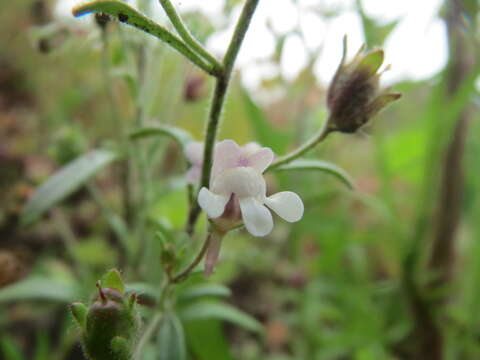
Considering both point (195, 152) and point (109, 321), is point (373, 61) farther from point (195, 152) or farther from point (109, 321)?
point (109, 321)

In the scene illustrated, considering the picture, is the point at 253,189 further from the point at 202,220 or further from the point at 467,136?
the point at 467,136

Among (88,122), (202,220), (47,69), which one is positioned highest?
(47,69)

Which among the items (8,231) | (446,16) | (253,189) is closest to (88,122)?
(8,231)

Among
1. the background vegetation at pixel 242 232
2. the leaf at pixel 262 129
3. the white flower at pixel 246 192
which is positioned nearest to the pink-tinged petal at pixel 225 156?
the white flower at pixel 246 192

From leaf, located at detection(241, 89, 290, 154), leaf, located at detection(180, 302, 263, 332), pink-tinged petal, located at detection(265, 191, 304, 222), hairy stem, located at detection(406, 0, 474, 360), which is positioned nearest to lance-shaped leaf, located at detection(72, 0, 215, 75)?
pink-tinged petal, located at detection(265, 191, 304, 222)

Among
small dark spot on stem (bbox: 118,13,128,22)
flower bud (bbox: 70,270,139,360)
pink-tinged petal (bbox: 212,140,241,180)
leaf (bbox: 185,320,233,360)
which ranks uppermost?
small dark spot on stem (bbox: 118,13,128,22)

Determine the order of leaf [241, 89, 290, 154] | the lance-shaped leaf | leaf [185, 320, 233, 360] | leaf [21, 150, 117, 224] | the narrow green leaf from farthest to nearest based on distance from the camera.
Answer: leaf [241, 89, 290, 154], leaf [185, 320, 233, 360], leaf [21, 150, 117, 224], the narrow green leaf, the lance-shaped leaf

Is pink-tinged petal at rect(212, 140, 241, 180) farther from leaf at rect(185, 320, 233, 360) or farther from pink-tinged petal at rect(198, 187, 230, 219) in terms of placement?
leaf at rect(185, 320, 233, 360)
